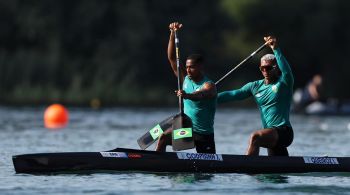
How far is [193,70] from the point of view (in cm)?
1653

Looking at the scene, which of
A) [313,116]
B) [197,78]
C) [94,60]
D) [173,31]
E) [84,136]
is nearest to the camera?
[197,78]

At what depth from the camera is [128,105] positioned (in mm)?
50156

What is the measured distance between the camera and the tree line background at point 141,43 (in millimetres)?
52219

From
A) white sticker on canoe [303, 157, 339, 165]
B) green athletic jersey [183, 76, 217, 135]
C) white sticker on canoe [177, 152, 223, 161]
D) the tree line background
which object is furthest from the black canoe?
the tree line background

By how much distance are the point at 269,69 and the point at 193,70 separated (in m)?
1.10

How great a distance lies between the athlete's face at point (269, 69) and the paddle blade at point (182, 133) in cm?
128

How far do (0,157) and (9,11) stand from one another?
36.3 m

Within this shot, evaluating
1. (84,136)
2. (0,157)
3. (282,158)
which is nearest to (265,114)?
(282,158)

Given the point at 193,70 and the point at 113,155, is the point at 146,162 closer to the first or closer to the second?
the point at 113,155

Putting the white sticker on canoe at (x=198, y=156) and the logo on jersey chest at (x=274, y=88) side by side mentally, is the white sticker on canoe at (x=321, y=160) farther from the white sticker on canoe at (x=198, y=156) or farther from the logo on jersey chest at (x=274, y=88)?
the white sticker on canoe at (x=198, y=156)

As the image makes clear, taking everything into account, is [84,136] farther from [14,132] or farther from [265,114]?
[265,114]

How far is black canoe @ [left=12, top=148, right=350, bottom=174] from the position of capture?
16391 millimetres

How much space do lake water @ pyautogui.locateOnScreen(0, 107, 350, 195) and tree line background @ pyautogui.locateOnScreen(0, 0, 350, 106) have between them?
27.2 feet

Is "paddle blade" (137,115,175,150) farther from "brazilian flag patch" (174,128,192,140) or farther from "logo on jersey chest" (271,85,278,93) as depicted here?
"logo on jersey chest" (271,85,278,93)
